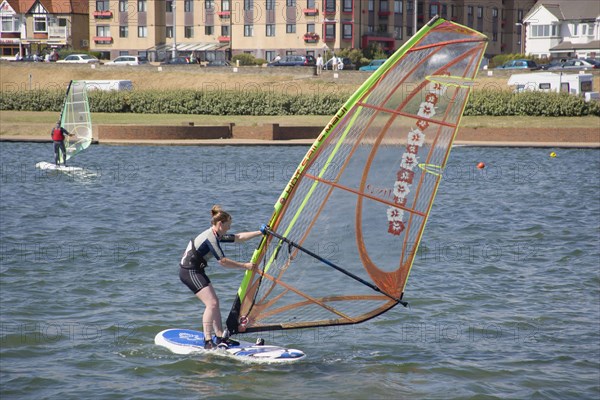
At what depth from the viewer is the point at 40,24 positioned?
9412 centimetres

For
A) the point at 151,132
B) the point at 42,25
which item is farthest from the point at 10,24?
the point at 151,132

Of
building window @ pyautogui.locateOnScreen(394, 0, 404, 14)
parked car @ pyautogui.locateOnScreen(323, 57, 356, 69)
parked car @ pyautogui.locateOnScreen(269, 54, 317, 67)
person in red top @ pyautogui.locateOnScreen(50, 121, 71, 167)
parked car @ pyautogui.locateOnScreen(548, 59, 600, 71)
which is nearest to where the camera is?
person in red top @ pyautogui.locateOnScreen(50, 121, 71, 167)

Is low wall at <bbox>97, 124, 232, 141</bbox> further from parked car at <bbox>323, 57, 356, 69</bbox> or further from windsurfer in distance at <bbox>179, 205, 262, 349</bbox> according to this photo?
parked car at <bbox>323, 57, 356, 69</bbox>

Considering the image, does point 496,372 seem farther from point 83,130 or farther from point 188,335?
point 83,130

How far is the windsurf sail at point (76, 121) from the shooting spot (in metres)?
30.0

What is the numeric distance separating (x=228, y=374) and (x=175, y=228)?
9.58 metres

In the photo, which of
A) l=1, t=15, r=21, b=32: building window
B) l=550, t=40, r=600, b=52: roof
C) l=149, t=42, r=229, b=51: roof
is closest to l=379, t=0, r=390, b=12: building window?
l=149, t=42, r=229, b=51: roof

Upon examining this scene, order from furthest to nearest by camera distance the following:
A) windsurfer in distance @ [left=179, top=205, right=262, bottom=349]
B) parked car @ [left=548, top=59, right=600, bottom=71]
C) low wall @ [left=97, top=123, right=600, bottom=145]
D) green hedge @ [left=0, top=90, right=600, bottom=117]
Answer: parked car @ [left=548, top=59, right=600, bottom=71] → green hedge @ [left=0, top=90, right=600, bottom=117] → low wall @ [left=97, top=123, right=600, bottom=145] → windsurfer in distance @ [left=179, top=205, right=262, bottom=349]

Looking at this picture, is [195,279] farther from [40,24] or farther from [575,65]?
[40,24]

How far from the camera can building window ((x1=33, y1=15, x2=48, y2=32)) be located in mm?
93750

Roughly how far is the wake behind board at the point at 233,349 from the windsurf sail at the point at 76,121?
66.7 ft

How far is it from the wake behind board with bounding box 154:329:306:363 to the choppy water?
0.42 feet

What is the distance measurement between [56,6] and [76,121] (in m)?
68.1

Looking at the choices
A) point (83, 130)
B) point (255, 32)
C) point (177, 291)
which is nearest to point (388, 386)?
point (177, 291)
